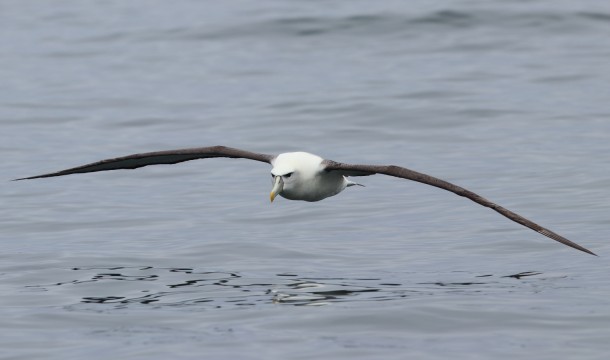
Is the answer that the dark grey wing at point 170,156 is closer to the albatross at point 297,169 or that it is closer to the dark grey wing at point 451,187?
the albatross at point 297,169

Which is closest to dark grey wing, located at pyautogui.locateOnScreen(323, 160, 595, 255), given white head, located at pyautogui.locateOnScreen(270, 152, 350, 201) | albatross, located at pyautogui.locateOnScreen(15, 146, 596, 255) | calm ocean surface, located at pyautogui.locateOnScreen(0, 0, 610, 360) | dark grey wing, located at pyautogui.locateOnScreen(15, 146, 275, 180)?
albatross, located at pyautogui.locateOnScreen(15, 146, 596, 255)

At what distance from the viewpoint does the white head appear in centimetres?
1352

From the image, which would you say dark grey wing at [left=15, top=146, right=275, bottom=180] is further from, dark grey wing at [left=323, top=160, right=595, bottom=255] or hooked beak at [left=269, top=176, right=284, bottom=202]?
dark grey wing at [left=323, top=160, right=595, bottom=255]

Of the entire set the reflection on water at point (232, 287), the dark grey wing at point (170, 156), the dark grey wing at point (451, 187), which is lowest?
the reflection on water at point (232, 287)

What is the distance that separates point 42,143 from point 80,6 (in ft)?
59.7

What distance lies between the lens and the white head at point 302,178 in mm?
13516

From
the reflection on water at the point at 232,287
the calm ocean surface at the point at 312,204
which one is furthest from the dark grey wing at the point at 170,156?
the reflection on water at the point at 232,287

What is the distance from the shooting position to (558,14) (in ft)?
106

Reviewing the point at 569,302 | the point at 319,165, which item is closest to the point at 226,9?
the point at 319,165

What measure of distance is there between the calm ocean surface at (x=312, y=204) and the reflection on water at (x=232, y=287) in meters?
0.05

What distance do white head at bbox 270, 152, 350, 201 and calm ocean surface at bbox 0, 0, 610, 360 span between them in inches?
28.1

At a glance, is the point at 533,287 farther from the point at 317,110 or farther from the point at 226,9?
the point at 226,9

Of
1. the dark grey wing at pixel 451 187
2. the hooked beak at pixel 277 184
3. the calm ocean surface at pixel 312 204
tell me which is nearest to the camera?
the calm ocean surface at pixel 312 204

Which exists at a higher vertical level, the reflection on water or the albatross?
the albatross
